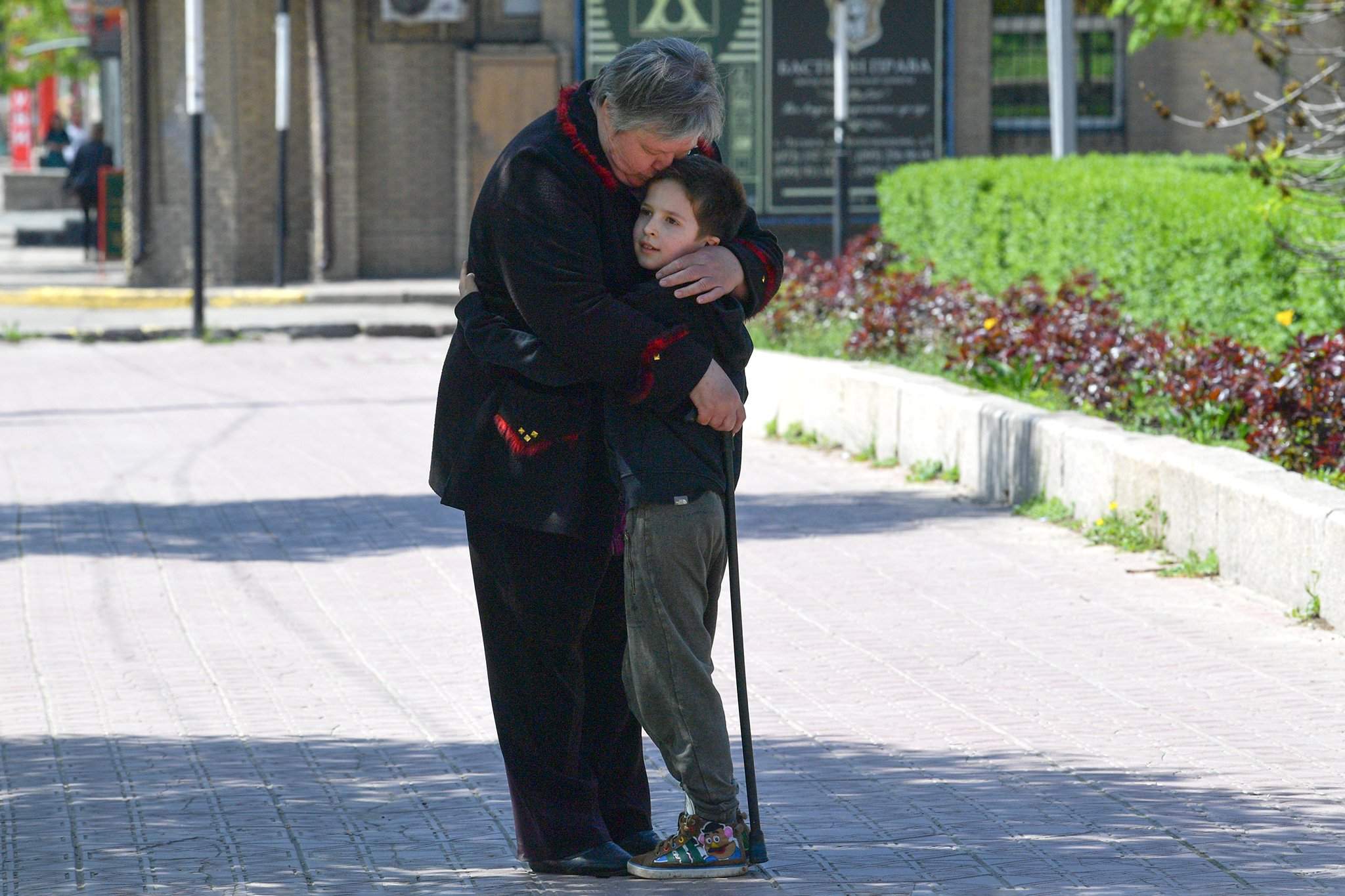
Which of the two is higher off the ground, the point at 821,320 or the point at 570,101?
the point at 570,101

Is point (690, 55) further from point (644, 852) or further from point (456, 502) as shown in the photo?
point (644, 852)

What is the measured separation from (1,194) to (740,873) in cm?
4851

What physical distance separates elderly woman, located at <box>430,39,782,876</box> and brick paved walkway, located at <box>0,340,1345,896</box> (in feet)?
0.92

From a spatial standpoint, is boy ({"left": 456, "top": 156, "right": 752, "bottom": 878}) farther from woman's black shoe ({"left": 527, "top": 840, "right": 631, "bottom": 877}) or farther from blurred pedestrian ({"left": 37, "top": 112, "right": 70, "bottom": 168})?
blurred pedestrian ({"left": 37, "top": 112, "right": 70, "bottom": 168})

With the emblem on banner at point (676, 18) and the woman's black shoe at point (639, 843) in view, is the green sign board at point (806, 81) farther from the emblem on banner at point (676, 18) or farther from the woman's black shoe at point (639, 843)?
the woman's black shoe at point (639, 843)

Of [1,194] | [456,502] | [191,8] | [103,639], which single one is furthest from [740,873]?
[1,194]

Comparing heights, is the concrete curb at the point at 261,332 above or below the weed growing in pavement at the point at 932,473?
above

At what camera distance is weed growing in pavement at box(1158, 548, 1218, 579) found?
790cm

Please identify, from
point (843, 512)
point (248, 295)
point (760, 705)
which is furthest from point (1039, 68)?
point (760, 705)

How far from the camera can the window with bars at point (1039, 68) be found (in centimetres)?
2366

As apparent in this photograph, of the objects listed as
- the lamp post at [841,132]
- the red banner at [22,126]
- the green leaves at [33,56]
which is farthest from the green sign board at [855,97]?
the red banner at [22,126]

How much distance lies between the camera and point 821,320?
13.9 metres

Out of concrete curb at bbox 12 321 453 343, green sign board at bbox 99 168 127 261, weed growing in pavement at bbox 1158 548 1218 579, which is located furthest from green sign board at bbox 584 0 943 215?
weed growing in pavement at bbox 1158 548 1218 579

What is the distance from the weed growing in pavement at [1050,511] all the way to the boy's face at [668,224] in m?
4.96
